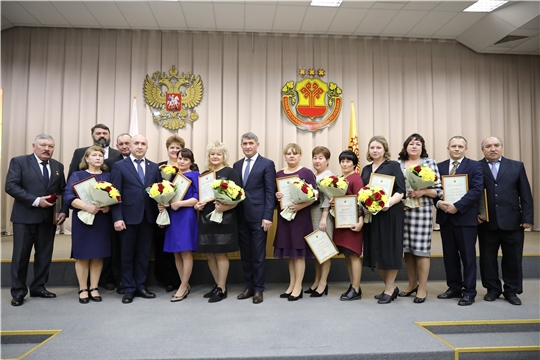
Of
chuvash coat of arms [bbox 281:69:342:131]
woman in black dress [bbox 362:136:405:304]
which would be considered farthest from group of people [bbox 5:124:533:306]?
chuvash coat of arms [bbox 281:69:342:131]

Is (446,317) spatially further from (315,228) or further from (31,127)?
(31,127)

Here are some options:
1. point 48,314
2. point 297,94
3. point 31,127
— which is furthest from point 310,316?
point 31,127

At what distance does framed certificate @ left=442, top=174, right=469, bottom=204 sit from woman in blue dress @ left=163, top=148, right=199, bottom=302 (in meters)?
2.36

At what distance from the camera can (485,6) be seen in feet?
20.1

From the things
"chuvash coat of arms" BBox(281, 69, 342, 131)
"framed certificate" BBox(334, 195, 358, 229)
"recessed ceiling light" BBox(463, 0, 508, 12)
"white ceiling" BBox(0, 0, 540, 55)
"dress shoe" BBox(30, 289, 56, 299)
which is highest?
"recessed ceiling light" BBox(463, 0, 508, 12)

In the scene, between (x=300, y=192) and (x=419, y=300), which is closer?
(x=300, y=192)

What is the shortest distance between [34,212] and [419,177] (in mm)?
3627

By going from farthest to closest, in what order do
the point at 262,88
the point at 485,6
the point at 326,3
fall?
1. the point at 262,88
2. the point at 485,6
3. the point at 326,3

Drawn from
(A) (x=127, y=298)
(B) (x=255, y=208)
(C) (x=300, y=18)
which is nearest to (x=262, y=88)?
(C) (x=300, y=18)

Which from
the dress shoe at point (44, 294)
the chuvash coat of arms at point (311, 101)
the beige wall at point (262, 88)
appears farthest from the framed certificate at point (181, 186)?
the chuvash coat of arms at point (311, 101)

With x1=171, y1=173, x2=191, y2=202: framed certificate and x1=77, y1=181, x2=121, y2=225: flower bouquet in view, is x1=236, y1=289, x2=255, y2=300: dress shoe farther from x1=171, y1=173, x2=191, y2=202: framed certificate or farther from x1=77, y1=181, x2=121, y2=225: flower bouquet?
x1=77, y1=181, x2=121, y2=225: flower bouquet

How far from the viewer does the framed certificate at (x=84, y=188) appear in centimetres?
348

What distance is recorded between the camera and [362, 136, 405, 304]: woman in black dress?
135 inches

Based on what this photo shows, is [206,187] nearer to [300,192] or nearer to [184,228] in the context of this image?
[184,228]
